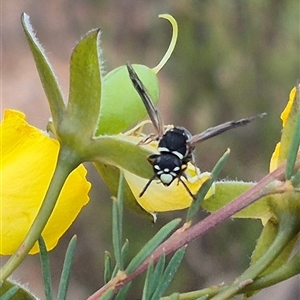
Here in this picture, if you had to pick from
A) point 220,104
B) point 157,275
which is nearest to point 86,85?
point 157,275

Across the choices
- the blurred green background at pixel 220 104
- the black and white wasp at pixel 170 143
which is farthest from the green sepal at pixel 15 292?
the blurred green background at pixel 220 104

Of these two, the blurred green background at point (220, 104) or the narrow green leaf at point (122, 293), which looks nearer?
the narrow green leaf at point (122, 293)

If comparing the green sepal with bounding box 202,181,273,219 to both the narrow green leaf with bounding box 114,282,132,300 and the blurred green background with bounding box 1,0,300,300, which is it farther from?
the blurred green background with bounding box 1,0,300,300

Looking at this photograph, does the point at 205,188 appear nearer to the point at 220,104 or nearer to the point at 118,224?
the point at 118,224

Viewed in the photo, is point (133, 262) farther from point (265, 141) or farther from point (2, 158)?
point (265, 141)

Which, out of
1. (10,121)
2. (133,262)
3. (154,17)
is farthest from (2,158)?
(154,17)

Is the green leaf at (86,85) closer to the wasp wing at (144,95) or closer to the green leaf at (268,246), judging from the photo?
the wasp wing at (144,95)
